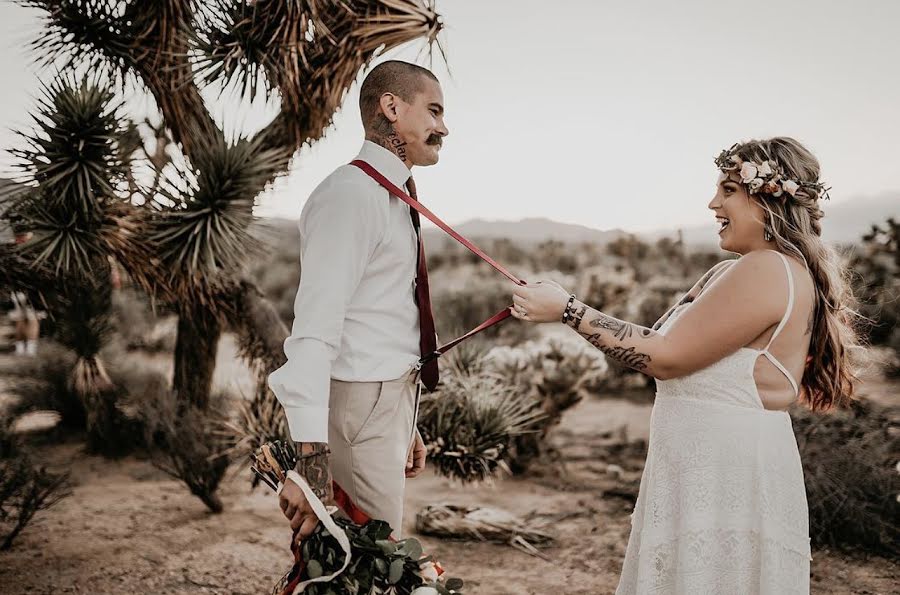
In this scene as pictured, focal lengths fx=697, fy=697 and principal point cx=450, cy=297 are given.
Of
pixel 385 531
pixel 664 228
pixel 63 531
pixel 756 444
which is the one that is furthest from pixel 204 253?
pixel 664 228

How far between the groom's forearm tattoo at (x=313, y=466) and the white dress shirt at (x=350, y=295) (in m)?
0.03

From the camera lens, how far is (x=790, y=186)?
201cm

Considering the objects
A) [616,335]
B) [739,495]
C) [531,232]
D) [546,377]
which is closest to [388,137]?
[616,335]

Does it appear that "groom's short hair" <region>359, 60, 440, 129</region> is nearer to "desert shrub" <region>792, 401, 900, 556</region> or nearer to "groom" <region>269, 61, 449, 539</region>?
"groom" <region>269, 61, 449, 539</region>

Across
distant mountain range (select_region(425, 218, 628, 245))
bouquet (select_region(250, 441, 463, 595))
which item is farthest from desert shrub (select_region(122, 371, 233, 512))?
distant mountain range (select_region(425, 218, 628, 245))

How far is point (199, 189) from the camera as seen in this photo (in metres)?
4.71

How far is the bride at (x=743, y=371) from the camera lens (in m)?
1.97

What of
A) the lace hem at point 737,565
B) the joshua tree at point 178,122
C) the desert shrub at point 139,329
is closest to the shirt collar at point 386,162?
the lace hem at point 737,565

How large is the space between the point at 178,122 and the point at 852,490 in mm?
5343

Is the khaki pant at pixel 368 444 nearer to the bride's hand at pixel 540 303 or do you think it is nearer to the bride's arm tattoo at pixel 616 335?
the bride's hand at pixel 540 303

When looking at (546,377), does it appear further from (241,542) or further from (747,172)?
(747,172)

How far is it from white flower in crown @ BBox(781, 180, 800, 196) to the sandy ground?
2935 mm

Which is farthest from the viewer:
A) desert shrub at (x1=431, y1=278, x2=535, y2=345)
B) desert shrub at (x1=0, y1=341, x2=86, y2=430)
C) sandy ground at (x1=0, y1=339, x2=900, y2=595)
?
desert shrub at (x1=431, y1=278, x2=535, y2=345)

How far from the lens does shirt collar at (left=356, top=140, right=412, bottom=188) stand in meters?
2.22
